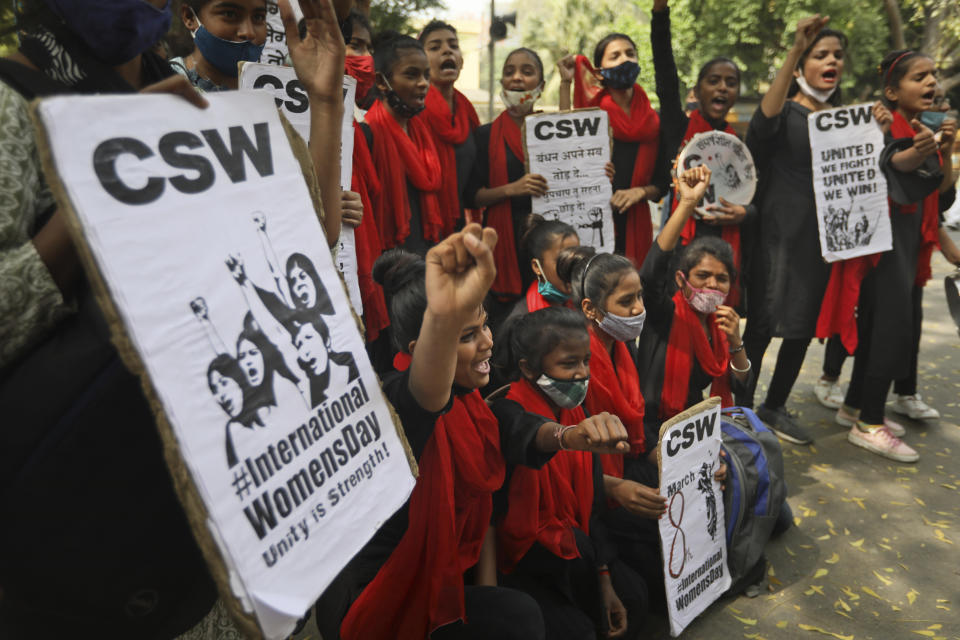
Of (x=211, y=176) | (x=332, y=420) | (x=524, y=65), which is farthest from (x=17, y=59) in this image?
(x=524, y=65)

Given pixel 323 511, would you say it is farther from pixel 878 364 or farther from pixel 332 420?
pixel 878 364

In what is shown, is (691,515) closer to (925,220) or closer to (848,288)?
(848,288)

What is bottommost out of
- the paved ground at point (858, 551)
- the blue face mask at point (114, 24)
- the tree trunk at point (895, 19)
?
the paved ground at point (858, 551)

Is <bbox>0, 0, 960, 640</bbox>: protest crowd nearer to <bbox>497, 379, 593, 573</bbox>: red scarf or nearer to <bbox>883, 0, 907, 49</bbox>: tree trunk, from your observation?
<bbox>497, 379, 593, 573</bbox>: red scarf

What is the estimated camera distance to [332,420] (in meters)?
1.30

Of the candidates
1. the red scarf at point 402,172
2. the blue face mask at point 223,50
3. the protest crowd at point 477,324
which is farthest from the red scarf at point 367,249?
the blue face mask at point 223,50

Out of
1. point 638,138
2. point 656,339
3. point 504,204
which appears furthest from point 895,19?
point 656,339

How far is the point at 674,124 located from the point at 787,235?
2.98 feet

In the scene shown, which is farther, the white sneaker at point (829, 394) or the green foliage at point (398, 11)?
the green foliage at point (398, 11)

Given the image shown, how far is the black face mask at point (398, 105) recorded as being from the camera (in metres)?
3.66

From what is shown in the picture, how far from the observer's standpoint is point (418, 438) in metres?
1.78

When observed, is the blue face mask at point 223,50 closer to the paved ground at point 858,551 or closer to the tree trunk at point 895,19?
the paved ground at point 858,551

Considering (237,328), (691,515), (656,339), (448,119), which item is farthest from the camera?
(448,119)

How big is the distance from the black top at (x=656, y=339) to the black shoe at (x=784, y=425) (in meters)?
1.26
